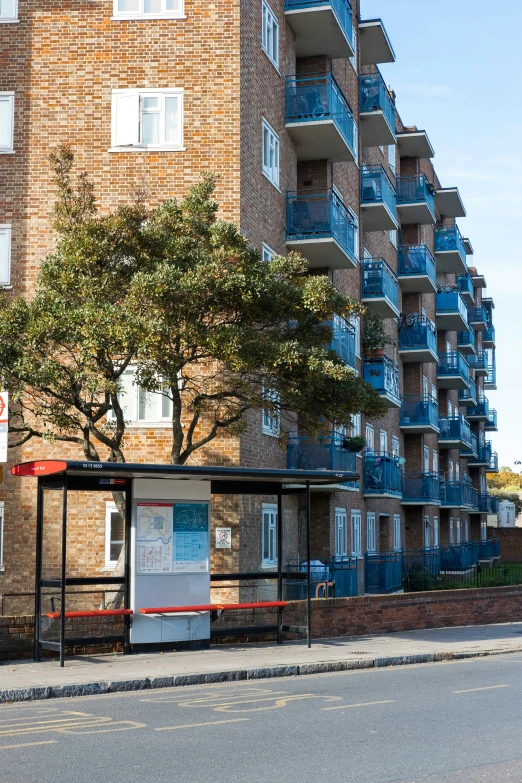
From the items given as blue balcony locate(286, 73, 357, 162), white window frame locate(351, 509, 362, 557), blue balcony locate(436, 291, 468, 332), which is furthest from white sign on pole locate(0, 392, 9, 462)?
blue balcony locate(436, 291, 468, 332)

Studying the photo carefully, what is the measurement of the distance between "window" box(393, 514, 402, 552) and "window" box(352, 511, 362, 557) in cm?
650

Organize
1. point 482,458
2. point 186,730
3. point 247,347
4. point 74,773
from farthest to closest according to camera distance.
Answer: point 482,458 → point 247,347 → point 186,730 → point 74,773

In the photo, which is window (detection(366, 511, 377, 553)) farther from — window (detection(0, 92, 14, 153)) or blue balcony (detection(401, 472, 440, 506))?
window (detection(0, 92, 14, 153))

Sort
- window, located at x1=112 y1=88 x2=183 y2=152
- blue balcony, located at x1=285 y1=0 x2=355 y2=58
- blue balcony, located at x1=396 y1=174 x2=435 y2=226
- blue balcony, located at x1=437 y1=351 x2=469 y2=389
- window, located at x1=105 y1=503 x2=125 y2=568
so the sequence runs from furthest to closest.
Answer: blue balcony, located at x1=437 y1=351 x2=469 y2=389
blue balcony, located at x1=396 y1=174 x2=435 y2=226
blue balcony, located at x1=285 y1=0 x2=355 y2=58
window, located at x1=112 y1=88 x2=183 y2=152
window, located at x1=105 y1=503 x2=125 y2=568

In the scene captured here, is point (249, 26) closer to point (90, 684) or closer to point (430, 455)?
point (90, 684)

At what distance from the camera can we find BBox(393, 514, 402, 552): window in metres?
39.0

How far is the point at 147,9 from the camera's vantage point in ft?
75.3

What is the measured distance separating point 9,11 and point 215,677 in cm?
1573

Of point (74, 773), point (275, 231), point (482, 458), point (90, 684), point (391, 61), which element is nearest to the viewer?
point (74, 773)

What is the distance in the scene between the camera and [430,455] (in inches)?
1836

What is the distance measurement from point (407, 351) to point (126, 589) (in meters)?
27.2

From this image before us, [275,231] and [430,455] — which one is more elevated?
[275,231]

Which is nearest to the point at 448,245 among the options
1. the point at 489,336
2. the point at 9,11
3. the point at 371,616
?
the point at 489,336

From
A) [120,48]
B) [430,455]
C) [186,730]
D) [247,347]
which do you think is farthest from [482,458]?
[186,730]
